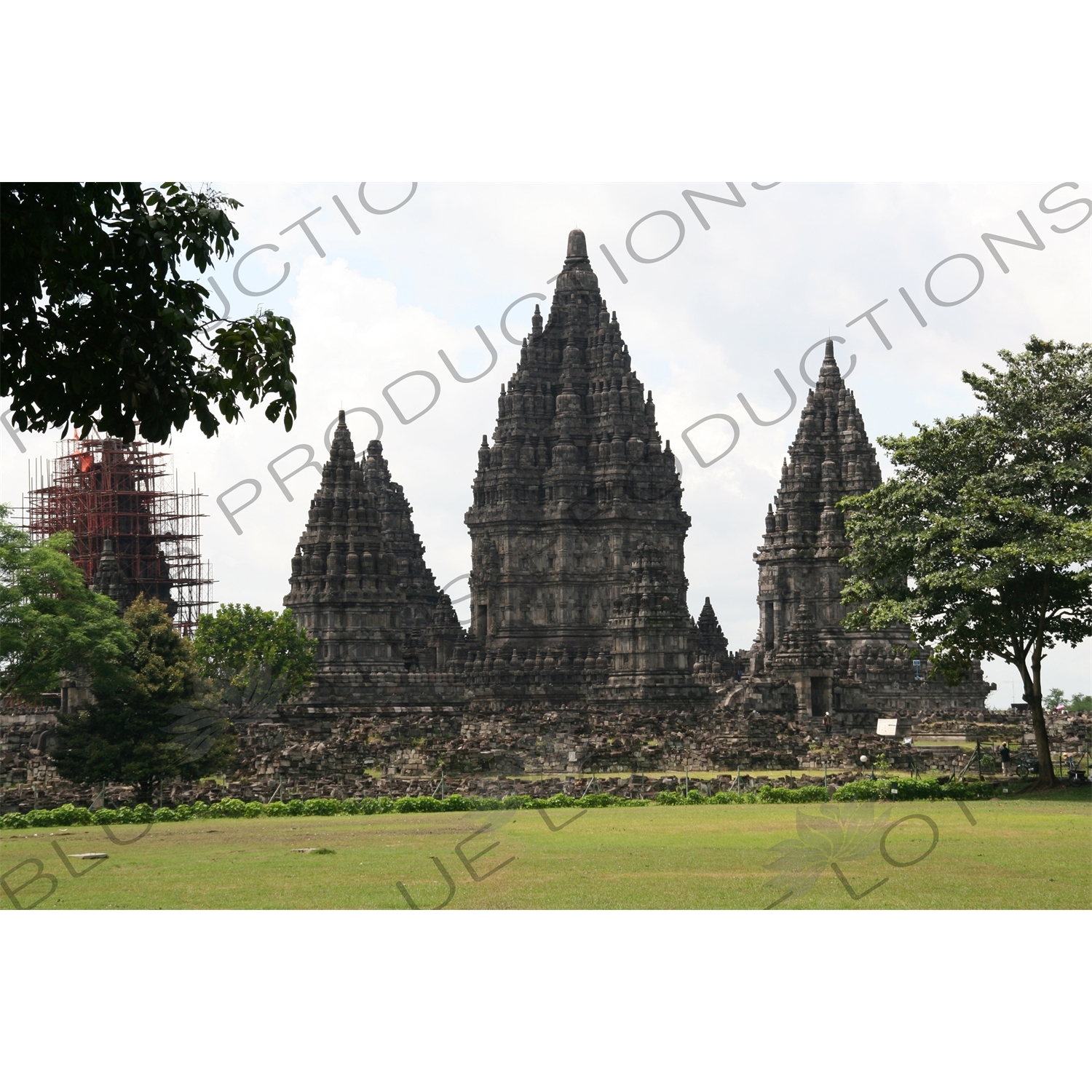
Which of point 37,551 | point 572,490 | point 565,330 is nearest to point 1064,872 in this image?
point 37,551

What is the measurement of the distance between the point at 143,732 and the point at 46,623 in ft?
19.1

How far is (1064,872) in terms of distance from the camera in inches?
836

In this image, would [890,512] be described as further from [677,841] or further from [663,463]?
[663,463]

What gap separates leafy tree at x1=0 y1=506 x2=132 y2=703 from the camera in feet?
133

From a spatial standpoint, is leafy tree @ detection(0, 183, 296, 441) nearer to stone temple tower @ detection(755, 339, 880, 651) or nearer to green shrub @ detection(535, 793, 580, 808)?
green shrub @ detection(535, 793, 580, 808)

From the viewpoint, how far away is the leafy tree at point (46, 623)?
40.5 meters

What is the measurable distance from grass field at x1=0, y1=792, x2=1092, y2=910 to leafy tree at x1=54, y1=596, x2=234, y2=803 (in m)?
6.50

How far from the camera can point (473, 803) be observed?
33062mm

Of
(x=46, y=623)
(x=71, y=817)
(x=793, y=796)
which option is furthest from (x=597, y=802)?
(x=46, y=623)

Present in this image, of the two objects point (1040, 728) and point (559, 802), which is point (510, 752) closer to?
point (559, 802)

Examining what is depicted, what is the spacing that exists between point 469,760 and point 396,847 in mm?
16825

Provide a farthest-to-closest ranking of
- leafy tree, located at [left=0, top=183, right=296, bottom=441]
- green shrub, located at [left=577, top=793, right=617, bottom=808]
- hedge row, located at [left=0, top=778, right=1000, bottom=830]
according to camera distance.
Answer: green shrub, located at [left=577, top=793, right=617, bottom=808]
hedge row, located at [left=0, top=778, right=1000, bottom=830]
leafy tree, located at [left=0, top=183, right=296, bottom=441]

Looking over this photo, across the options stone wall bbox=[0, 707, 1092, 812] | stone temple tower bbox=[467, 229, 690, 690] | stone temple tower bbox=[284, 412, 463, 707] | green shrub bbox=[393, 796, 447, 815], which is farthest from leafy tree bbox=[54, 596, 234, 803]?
stone temple tower bbox=[467, 229, 690, 690]

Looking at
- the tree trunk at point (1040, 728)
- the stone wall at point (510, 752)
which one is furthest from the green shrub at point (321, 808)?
the tree trunk at point (1040, 728)
